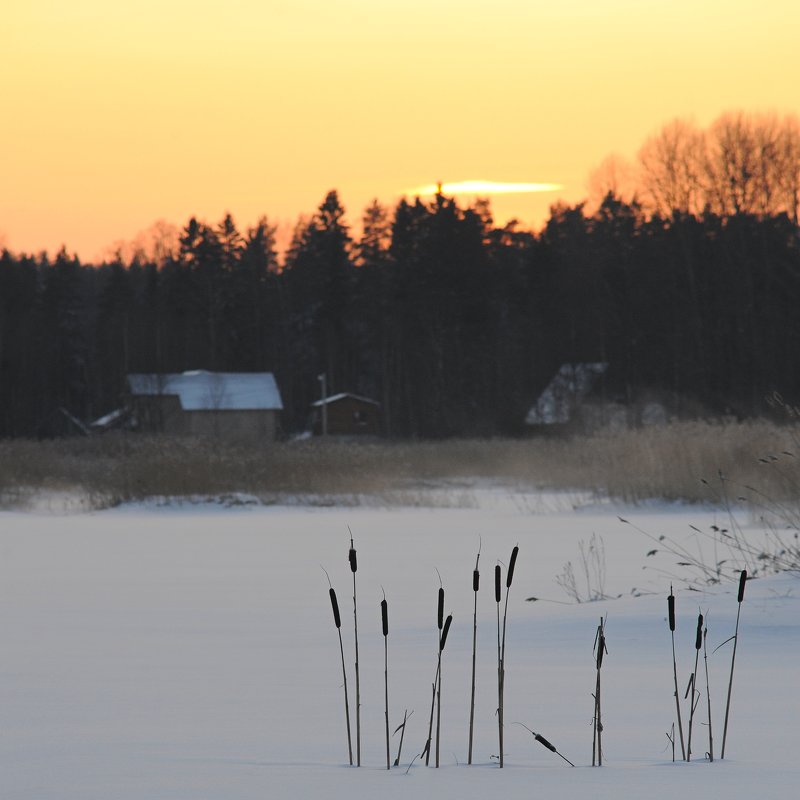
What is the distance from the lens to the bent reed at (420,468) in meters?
18.3

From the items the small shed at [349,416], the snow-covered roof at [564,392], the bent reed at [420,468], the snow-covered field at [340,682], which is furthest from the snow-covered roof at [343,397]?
the snow-covered field at [340,682]

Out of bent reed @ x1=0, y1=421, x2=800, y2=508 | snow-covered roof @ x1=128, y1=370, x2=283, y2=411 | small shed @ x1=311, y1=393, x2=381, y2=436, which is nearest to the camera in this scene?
bent reed @ x1=0, y1=421, x2=800, y2=508

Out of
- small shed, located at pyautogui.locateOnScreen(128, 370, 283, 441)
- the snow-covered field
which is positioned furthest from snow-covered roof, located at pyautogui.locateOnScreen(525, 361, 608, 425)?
the snow-covered field

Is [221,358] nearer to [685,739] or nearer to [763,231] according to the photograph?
[763,231]

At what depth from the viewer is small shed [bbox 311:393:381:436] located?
6022 cm

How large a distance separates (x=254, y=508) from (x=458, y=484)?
819 centimetres

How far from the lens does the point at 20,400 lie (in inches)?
2422

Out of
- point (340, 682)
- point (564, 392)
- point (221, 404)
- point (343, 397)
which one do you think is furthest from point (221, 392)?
point (340, 682)

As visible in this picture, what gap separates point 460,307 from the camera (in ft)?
184

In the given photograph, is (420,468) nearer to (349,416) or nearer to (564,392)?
(564,392)

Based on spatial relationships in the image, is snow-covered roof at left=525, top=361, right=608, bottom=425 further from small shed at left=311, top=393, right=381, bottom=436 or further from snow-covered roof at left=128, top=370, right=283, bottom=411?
snow-covered roof at left=128, top=370, right=283, bottom=411

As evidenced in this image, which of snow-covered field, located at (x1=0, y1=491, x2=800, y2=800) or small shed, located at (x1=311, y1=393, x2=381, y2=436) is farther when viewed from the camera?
small shed, located at (x1=311, y1=393, x2=381, y2=436)

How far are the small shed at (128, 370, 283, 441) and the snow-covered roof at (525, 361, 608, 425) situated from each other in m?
14.1

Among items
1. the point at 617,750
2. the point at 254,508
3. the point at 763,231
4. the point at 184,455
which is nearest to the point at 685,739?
the point at 617,750
